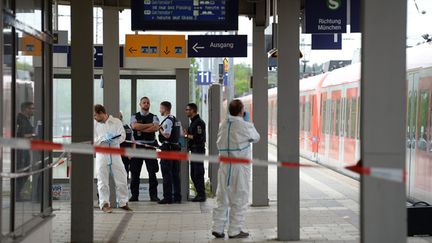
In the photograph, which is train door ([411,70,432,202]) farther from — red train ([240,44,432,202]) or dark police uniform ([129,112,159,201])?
dark police uniform ([129,112,159,201])

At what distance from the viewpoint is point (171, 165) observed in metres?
14.2

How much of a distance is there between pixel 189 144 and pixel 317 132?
40.4 ft

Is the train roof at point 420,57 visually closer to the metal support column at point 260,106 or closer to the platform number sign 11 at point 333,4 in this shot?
the platform number sign 11 at point 333,4

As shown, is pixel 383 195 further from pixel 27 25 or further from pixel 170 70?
pixel 170 70

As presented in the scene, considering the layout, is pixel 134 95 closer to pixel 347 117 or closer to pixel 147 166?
pixel 147 166

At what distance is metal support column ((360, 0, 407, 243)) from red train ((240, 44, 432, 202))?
295 inches

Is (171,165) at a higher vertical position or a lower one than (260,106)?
lower

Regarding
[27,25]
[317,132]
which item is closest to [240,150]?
[27,25]

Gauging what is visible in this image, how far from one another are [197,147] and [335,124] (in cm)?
918

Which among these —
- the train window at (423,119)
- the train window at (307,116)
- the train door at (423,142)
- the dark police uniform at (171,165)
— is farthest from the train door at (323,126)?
the dark police uniform at (171,165)

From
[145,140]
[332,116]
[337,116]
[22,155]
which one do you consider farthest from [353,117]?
[22,155]

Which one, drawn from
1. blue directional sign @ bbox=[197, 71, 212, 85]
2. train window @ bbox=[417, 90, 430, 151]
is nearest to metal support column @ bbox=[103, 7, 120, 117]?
train window @ bbox=[417, 90, 430, 151]

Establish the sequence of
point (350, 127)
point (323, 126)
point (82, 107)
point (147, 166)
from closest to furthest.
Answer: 1. point (82, 107)
2. point (147, 166)
3. point (350, 127)
4. point (323, 126)

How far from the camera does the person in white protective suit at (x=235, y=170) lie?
9.64 m
